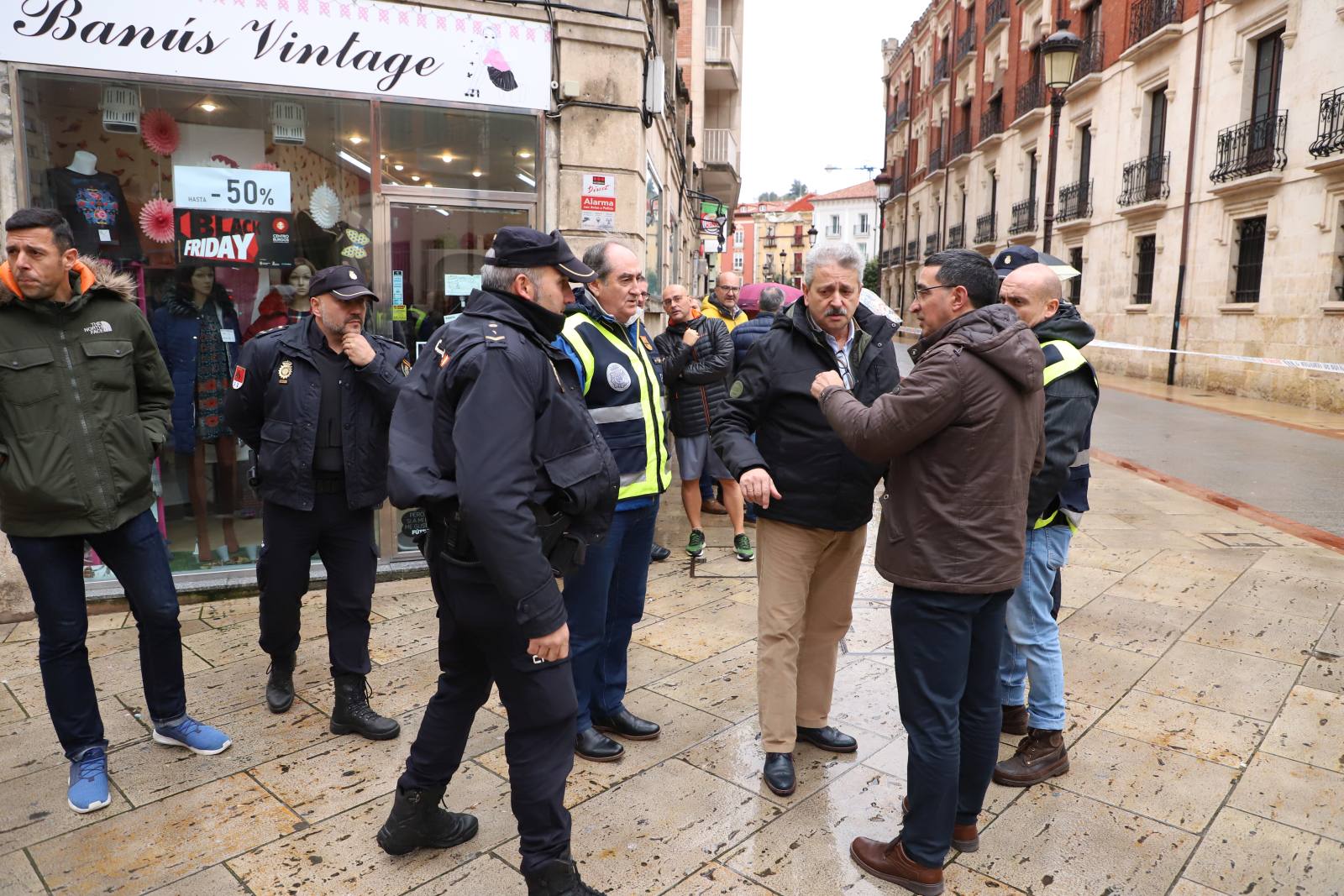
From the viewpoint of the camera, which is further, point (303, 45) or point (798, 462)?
point (303, 45)

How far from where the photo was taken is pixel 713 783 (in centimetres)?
337

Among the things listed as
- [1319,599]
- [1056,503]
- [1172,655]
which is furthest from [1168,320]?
[1056,503]

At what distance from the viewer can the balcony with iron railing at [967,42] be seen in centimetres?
3553

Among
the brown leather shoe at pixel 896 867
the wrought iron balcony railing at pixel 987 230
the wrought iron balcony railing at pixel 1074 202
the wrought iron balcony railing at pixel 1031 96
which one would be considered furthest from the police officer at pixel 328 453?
the wrought iron balcony railing at pixel 987 230

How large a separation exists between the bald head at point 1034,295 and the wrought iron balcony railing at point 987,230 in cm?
3193

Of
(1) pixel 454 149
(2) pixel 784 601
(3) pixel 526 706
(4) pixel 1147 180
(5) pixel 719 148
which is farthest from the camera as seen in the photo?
(5) pixel 719 148

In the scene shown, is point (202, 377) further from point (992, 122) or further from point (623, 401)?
point (992, 122)

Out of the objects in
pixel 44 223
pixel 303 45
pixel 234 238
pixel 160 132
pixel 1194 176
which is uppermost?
pixel 1194 176

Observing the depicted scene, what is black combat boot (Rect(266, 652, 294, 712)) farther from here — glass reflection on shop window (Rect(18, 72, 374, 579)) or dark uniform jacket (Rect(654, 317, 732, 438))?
dark uniform jacket (Rect(654, 317, 732, 438))

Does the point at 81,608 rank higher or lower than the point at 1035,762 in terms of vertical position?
higher

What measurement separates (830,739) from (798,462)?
3.88ft

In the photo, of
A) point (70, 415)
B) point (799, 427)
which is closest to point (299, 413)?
point (70, 415)

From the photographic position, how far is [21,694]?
4191 millimetres

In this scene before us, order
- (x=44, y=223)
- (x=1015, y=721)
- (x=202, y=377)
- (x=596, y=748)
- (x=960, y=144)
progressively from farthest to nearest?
(x=960, y=144) < (x=202, y=377) < (x=1015, y=721) < (x=596, y=748) < (x=44, y=223)
